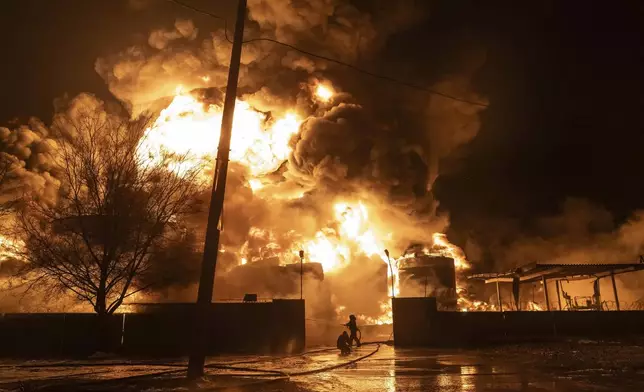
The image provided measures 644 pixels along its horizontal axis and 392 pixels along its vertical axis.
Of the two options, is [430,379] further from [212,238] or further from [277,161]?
[277,161]

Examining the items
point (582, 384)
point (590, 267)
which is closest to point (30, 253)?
point (582, 384)

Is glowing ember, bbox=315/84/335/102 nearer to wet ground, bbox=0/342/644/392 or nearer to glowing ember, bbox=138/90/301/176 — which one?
glowing ember, bbox=138/90/301/176

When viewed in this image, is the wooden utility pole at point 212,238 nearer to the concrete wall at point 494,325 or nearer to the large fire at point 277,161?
the concrete wall at point 494,325

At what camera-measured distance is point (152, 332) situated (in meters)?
20.6

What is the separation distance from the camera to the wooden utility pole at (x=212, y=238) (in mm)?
9867

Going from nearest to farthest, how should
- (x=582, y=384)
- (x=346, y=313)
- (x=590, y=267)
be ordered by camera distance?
(x=582, y=384)
(x=590, y=267)
(x=346, y=313)

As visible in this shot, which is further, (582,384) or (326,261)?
(326,261)

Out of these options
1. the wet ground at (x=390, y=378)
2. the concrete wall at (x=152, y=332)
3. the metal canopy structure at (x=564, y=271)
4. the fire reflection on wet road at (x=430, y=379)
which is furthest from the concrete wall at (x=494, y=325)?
the fire reflection on wet road at (x=430, y=379)

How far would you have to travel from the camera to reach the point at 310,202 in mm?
40938

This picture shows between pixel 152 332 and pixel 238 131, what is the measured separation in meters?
21.9

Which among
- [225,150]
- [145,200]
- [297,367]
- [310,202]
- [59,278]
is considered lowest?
[297,367]

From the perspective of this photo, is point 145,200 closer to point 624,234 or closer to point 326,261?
point 326,261

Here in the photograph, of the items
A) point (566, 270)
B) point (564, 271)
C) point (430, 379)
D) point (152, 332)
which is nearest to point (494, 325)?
point (566, 270)

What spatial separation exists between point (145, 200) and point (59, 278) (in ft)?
15.1
